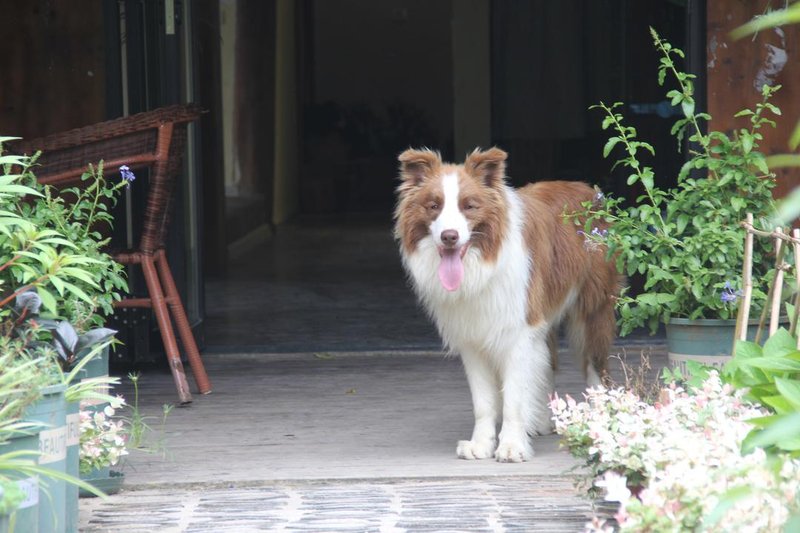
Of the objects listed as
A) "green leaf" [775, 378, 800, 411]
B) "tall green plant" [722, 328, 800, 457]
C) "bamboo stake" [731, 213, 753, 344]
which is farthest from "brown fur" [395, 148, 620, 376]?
"green leaf" [775, 378, 800, 411]

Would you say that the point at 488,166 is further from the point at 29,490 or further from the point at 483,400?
the point at 29,490

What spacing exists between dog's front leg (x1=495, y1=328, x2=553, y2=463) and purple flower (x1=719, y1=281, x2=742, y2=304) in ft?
2.41

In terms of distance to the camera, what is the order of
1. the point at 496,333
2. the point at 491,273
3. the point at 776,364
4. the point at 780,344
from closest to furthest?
the point at 776,364, the point at 780,344, the point at 491,273, the point at 496,333

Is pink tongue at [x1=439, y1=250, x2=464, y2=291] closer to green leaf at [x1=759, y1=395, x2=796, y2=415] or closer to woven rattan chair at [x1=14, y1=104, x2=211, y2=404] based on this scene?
green leaf at [x1=759, y1=395, x2=796, y2=415]

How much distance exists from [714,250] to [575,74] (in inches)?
215

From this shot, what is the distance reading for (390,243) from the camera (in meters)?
12.9

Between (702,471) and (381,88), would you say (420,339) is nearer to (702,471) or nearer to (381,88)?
(702,471)

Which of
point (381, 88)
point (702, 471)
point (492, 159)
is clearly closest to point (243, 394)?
point (492, 159)

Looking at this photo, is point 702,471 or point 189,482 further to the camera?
point 189,482

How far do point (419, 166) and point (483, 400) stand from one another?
92 centimetres

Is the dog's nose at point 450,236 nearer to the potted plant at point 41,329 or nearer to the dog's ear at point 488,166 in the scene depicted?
the dog's ear at point 488,166

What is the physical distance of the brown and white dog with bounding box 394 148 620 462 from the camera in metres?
4.52

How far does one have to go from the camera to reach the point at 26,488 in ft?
10.1

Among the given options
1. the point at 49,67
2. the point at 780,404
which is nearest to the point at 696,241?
the point at 780,404
